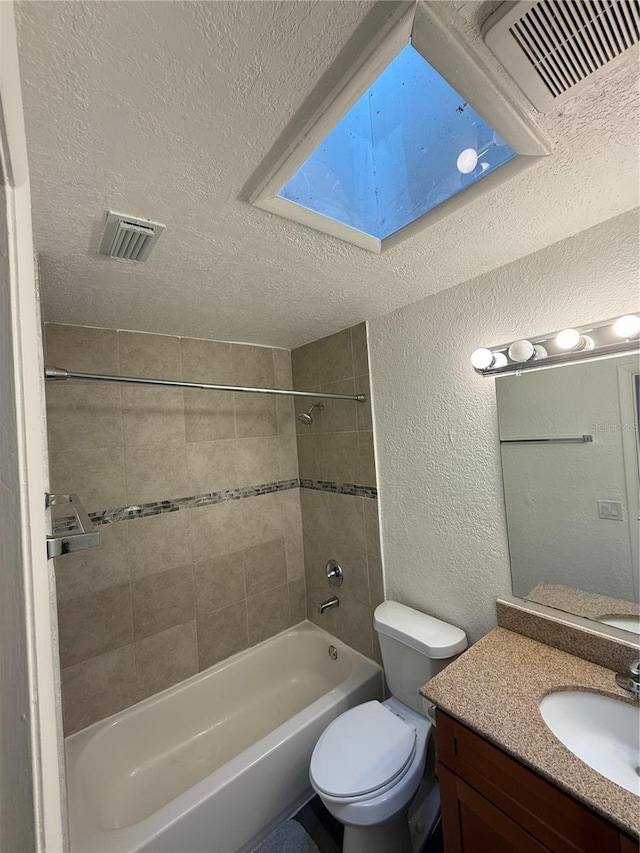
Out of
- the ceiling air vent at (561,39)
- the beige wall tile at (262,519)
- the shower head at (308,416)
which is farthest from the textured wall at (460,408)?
the beige wall tile at (262,519)

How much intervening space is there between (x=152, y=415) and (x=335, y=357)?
1.10 m

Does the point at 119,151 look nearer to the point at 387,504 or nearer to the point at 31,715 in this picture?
the point at 31,715

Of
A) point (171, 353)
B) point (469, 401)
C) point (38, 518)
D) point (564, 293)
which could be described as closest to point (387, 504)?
point (469, 401)

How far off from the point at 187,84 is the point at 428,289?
1165mm

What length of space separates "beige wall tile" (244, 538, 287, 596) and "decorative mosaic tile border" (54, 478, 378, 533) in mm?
352

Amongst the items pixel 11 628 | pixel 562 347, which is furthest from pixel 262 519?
pixel 11 628

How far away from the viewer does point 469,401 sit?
1.46 meters

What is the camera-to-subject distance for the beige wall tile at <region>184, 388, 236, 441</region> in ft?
6.55

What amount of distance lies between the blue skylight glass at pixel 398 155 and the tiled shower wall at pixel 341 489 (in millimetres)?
880

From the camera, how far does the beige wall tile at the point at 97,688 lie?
162 centimetres

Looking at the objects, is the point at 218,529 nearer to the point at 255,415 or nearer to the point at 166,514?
the point at 166,514

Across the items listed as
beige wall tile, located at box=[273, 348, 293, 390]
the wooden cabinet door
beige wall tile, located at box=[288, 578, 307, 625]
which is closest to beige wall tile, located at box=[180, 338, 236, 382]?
beige wall tile, located at box=[273, 348, 293, 390]

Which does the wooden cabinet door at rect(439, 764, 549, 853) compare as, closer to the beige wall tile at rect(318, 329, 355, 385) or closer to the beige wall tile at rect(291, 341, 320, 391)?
the beige wall tile at rect(318, 329, 355, 385)

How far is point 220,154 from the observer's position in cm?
74
